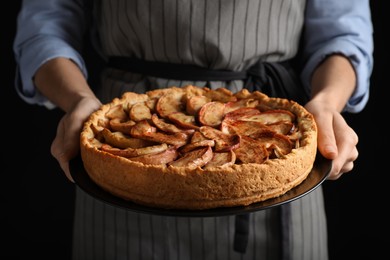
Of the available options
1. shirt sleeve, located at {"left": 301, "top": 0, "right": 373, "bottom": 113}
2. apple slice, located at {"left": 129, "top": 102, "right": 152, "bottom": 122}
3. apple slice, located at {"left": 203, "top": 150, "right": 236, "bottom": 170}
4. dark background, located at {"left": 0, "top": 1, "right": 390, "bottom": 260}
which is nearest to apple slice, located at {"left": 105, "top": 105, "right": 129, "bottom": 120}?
apple slice, located at {"left": 129, "top": 102, "right": 152, "bottom": 122}

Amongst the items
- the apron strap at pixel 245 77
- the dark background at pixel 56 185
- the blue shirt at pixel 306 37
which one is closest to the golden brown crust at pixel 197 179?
the apron strap at pixel 245 77

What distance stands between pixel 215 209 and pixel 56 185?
1.87m

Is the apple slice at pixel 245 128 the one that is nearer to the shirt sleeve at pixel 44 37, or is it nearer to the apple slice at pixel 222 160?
the apple slice at pixel 222 160

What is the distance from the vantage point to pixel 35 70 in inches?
77.9

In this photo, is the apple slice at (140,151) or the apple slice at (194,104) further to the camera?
the apple slice at (194,104)

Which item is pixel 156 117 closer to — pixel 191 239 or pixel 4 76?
pixel 191 239

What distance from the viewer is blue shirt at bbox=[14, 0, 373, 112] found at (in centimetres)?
197

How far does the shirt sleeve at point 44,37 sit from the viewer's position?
198cm

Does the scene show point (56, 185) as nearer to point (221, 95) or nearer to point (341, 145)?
point (221, 95)

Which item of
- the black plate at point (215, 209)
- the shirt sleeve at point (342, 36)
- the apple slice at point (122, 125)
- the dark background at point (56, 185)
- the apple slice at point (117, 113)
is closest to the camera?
the black plate at point (215, 209)

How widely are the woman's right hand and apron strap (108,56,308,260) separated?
246 mm

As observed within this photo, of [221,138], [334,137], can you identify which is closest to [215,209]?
[221,138]

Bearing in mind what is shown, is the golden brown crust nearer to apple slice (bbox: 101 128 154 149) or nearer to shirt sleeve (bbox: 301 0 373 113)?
apple slice (bbox: 101 128 154 149)

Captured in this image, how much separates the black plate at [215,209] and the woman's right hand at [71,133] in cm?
4
